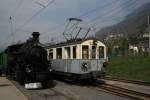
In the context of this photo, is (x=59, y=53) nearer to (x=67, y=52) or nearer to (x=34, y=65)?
(x=67, y=52)

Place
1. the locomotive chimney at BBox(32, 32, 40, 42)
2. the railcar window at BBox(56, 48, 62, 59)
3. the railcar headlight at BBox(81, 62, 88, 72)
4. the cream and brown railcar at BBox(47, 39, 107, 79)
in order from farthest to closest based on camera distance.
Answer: the railcar window at BBox(56, 48, 62, 59) < the locomotive chimney at BBox(32, 32, 40, 42) < the cream and brown railcar at BBox(47, 39, 107, 79) < the railcar headlight at BBox(81, 62, 88, 72)

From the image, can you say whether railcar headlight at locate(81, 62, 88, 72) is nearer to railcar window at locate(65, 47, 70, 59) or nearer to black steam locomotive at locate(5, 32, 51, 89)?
railcar window at locate(65, 47, 70, 59)

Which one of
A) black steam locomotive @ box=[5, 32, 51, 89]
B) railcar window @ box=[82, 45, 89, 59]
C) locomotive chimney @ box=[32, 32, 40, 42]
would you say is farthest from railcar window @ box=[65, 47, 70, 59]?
locomotive chimney @ box=[32, 32, 40, 42]

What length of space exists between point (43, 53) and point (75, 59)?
2248 mm

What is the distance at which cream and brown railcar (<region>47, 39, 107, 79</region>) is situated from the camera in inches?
754

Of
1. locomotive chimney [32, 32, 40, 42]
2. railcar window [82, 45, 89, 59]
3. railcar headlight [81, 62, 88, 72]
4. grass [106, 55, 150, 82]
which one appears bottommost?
grass [106, 55, 150, 82]

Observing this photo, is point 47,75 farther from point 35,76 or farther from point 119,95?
point 119,95

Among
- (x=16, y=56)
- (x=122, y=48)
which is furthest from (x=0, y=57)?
(x=122, y=48)

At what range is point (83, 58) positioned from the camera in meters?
19.5

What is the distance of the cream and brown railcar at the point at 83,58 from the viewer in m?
19.2

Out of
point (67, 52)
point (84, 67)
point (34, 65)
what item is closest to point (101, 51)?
point (84, 67)

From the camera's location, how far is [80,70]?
1895cm

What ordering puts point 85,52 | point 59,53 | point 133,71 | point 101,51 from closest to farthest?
1. point 85,52
2. point 101,51
3. point 59,53
4. point 133,71

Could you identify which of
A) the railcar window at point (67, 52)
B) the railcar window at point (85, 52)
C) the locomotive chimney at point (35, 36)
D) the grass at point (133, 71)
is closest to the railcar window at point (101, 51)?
the railcar window at point (85, 52)
